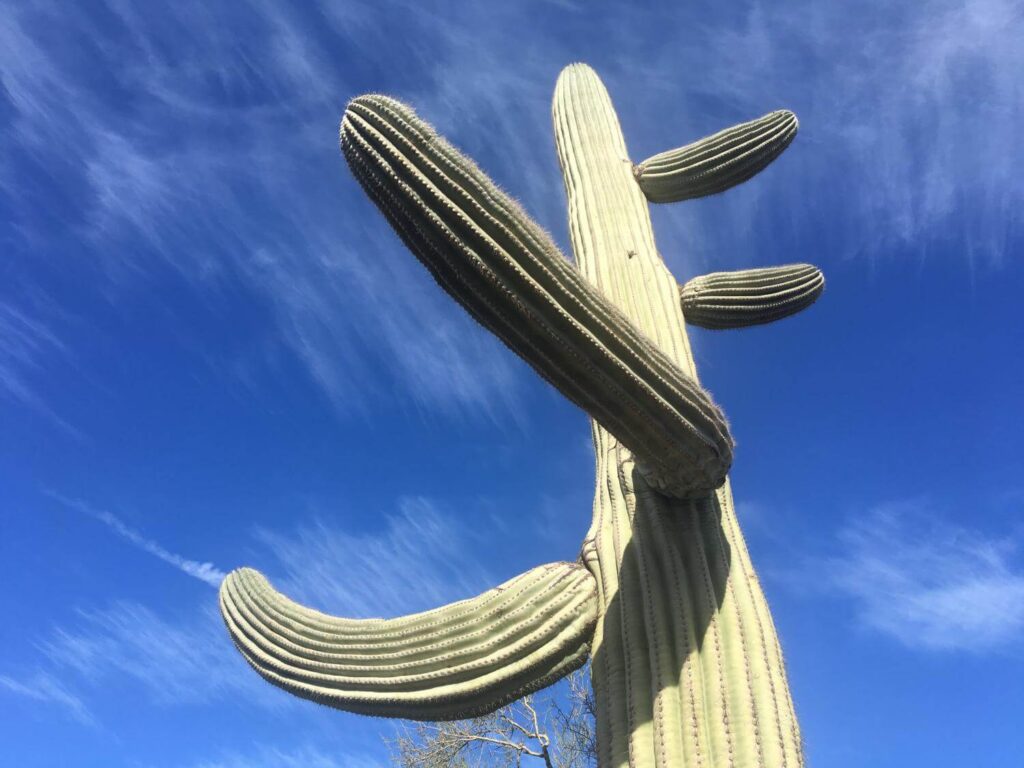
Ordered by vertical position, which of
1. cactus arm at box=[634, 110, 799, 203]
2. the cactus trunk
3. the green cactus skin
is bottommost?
the cactus trunk

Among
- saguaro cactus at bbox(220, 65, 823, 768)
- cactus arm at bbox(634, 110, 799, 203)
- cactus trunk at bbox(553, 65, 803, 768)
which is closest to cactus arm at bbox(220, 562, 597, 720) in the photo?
saguaro cactus at bbox(220, 65, 823, 768)

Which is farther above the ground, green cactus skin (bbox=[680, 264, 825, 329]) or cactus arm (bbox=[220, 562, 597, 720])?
green cactus skin (bbox=[680, 264, 825, 329])

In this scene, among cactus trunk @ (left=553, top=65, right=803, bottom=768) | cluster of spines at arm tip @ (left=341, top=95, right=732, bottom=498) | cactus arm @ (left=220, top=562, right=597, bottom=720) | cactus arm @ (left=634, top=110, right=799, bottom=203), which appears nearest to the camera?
cluster of spines at arm tip @ (left=341, top=95, right=732, bottom=498)

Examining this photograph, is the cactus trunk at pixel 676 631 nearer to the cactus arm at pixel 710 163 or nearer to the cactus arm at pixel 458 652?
the cactus arm at pixel 458 652

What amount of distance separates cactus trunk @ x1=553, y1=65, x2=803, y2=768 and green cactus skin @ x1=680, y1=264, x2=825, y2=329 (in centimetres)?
50

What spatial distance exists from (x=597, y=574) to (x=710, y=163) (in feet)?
8.34

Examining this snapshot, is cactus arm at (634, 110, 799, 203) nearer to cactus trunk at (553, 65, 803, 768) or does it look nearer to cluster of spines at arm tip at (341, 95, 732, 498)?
cactus trunk at (553, 65, 803, 768)

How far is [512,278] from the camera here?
6.42 feet

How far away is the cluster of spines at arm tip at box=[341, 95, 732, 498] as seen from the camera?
195 centimetres

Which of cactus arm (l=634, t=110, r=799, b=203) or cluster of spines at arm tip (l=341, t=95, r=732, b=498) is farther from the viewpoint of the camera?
cactus arm (l=634, t=110, r=799, b=203)

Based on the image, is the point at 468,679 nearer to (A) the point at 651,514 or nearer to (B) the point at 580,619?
(B) the point at 580,619

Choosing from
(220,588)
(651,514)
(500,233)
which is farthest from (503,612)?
(220,588)

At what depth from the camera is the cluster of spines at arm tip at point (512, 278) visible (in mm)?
1950

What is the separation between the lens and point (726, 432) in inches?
90.7
